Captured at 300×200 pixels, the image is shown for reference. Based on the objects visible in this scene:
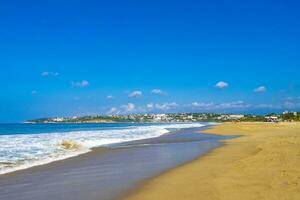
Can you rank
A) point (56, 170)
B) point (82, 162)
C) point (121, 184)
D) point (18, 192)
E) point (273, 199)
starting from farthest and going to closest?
point (82, 162)
point (56, 170)
point (121, 184)
point (18, 192)
point (273, 199)

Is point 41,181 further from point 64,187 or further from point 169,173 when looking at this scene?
point 169,173

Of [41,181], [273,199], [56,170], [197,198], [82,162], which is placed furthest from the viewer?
[82,162]

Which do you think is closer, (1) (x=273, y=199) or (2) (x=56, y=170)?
(1) (x=273, y=199)

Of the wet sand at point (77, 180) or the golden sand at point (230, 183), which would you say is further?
the wet sand at point (77, 180)

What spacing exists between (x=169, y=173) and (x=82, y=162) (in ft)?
21.2

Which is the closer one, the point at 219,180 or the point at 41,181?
the point at 219,180

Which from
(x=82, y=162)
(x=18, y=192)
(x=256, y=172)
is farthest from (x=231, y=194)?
(x=82, y=162)

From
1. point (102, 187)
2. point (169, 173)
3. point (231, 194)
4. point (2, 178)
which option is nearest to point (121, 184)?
point (102, 187)

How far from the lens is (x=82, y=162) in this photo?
783 inches

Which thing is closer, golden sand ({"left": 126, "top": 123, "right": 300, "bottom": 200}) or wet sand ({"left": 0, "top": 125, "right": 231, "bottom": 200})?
golden sand ({"left": 126, "top": 123, "right": 300, "bottom": 200})

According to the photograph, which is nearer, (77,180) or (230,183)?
(230,183)

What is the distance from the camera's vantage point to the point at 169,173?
14695 millimetres

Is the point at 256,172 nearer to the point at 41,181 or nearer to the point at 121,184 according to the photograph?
the point at 121,184

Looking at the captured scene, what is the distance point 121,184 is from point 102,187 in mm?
714
